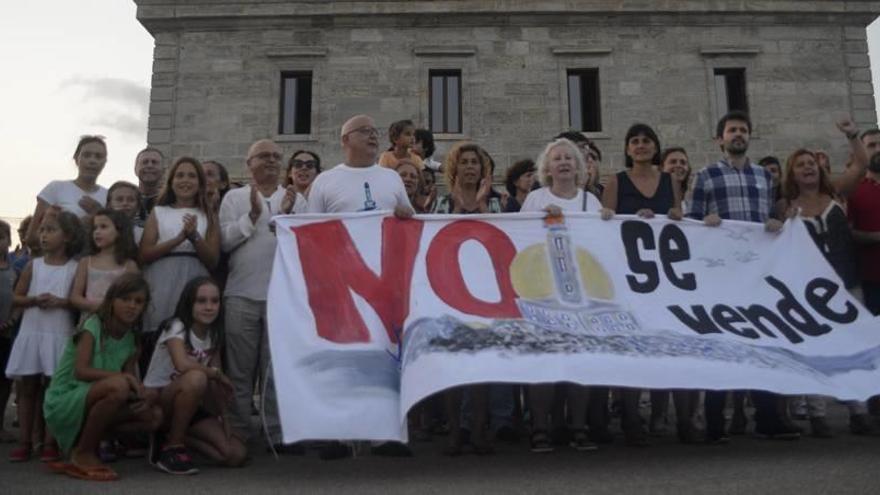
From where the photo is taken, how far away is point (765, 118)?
1719 cm

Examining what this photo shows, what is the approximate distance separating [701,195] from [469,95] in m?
12.3

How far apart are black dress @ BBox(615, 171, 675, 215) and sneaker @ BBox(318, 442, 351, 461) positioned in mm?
2494

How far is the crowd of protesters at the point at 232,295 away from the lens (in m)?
4.14

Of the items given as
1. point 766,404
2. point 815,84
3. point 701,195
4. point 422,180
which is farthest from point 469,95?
point 766,404

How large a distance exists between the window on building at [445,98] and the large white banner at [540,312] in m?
12.9

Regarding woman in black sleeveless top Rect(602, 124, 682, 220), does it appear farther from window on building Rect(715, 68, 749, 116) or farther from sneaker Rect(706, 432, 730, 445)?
window on building Rect(715, 68, 749, 116)

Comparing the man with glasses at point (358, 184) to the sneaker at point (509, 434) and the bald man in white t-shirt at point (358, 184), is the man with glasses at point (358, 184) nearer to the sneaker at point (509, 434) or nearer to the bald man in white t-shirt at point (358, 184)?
the bald man in white t-shirt at point (358, 184)

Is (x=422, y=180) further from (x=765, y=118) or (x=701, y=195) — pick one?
(x=765, y=118)

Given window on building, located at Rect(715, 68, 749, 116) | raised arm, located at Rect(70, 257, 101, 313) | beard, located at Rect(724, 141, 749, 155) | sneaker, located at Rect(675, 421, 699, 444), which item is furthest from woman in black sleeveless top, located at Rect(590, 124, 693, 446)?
window on building, located at Rect(715, 68, 749, 116)

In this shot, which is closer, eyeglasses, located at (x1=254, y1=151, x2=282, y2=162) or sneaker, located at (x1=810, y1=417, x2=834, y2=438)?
sneaker, located at (x1=810, y1=417, x2=834, y2=438)

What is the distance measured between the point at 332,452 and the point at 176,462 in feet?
2.79

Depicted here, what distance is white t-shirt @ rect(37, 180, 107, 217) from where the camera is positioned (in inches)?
211

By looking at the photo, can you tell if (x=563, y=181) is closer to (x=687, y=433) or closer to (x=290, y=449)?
(x=687, y=433)

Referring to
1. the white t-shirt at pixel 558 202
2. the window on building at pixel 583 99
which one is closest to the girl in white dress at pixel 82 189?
the white t-shirt at pixel 558 202
